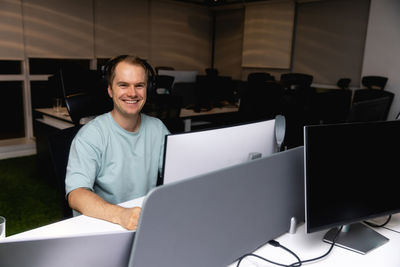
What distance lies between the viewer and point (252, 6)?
21.2 ft

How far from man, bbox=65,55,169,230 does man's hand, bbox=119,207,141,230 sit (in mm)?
344

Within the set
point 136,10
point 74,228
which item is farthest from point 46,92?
point 74,228

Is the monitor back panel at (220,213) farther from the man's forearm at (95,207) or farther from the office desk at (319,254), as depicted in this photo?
the man's forearm at (95,207)

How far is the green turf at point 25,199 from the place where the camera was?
2.66 metres

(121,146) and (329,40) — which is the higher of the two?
(329,40)

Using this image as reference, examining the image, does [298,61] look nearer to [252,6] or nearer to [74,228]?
[252,6]

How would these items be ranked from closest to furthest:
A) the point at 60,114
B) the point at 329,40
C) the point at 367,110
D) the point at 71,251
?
the point at 71,251, the point at 367,110, the point at 60,114, the point at 329,40

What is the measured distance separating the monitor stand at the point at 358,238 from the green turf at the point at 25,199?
219 cm

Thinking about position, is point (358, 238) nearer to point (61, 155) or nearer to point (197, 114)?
point (61, 155)

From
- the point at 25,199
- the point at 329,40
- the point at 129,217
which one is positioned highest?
the point at 329,40

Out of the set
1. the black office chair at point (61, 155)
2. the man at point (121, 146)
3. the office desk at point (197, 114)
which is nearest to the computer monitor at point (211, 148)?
the man at point (121, 146)

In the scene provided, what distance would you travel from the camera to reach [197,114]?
3654 millimetres

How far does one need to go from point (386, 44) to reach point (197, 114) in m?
2.94

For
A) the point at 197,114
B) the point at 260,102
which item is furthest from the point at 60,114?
the point at 260,102
